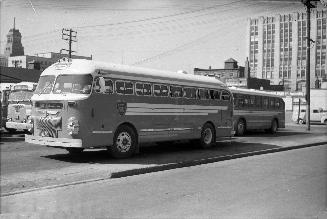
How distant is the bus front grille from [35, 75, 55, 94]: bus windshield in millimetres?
831

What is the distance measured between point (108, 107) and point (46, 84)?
6.55 ft

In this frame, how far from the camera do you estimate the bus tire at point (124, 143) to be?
1219 centimetres

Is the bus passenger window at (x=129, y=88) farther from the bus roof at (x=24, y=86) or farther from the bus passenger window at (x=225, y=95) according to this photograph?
the bus roof at (x=24, y=86)

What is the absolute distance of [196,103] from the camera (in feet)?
51.1

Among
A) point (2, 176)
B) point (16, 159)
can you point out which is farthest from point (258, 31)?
point (16, 159)

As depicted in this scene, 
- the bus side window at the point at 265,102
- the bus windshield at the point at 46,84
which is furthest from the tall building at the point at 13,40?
the bus side window at the point at 265,102

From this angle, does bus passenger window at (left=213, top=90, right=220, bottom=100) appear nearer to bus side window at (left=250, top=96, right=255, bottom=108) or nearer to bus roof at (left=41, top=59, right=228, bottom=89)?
bus roof at (left=41, top=59, right=228, bottom=89)

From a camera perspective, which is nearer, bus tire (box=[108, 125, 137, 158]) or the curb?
the curb

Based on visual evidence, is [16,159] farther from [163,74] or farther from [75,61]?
[163,74]

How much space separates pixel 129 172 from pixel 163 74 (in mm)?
4994

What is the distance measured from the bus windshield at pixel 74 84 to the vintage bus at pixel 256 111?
1316cm

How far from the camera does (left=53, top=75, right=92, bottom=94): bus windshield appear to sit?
11.6 m

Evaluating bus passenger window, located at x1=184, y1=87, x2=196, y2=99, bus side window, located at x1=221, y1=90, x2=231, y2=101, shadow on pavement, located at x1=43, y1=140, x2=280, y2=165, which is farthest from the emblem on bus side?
bus side window, located at x1=221, y1=90, x2=231, y2=101

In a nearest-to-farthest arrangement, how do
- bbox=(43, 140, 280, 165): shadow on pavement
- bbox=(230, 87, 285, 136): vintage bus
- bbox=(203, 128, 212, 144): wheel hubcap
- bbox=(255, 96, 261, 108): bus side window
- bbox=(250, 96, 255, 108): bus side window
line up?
bbox=(43, 140, 280, 165): shadow on pavement, bbox=(203, 128, 212, 144): wheel hubcap, bbox=(230, 87, 285, 136): vintage bus, bbox=(250, 96, 255, 108): bus side window, bbox=(255, 96, 261, 108): bus side window
